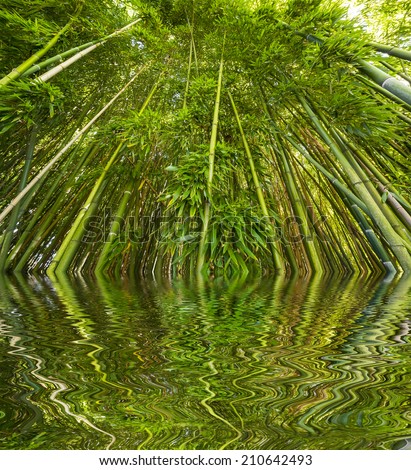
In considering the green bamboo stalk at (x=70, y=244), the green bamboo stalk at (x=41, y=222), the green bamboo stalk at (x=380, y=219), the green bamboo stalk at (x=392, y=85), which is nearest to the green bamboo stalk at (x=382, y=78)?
the green bamboo stalk at (x=392, y=85)

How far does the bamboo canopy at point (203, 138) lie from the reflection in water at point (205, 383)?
6.02ft

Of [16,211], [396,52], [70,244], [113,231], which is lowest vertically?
[70,244]

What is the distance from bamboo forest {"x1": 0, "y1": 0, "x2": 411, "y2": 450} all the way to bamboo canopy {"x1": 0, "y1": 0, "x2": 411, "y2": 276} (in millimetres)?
24

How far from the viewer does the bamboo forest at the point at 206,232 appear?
17.8 inches

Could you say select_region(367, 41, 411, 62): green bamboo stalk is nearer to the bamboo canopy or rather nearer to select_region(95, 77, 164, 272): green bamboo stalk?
the bamboo canopy

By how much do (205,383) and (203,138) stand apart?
10.9 ft

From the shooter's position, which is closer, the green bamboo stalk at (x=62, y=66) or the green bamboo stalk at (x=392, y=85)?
the green bamboo stalk at (x=392, y=85)

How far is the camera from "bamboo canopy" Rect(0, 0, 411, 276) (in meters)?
2.92

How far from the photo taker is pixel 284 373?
→ 0.58m

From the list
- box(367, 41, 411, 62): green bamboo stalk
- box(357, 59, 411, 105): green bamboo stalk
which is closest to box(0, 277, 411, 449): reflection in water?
box(357, 59, 411, 105): green bamboo stalk

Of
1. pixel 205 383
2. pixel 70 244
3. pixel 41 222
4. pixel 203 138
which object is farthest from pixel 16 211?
pixel 205 383

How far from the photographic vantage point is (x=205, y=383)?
21.0 inches

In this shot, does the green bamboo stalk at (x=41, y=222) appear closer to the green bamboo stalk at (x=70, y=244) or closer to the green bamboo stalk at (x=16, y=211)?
the green bamboo stalk at (x=16, y=211)

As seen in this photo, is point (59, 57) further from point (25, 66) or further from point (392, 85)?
point (392, 85)
